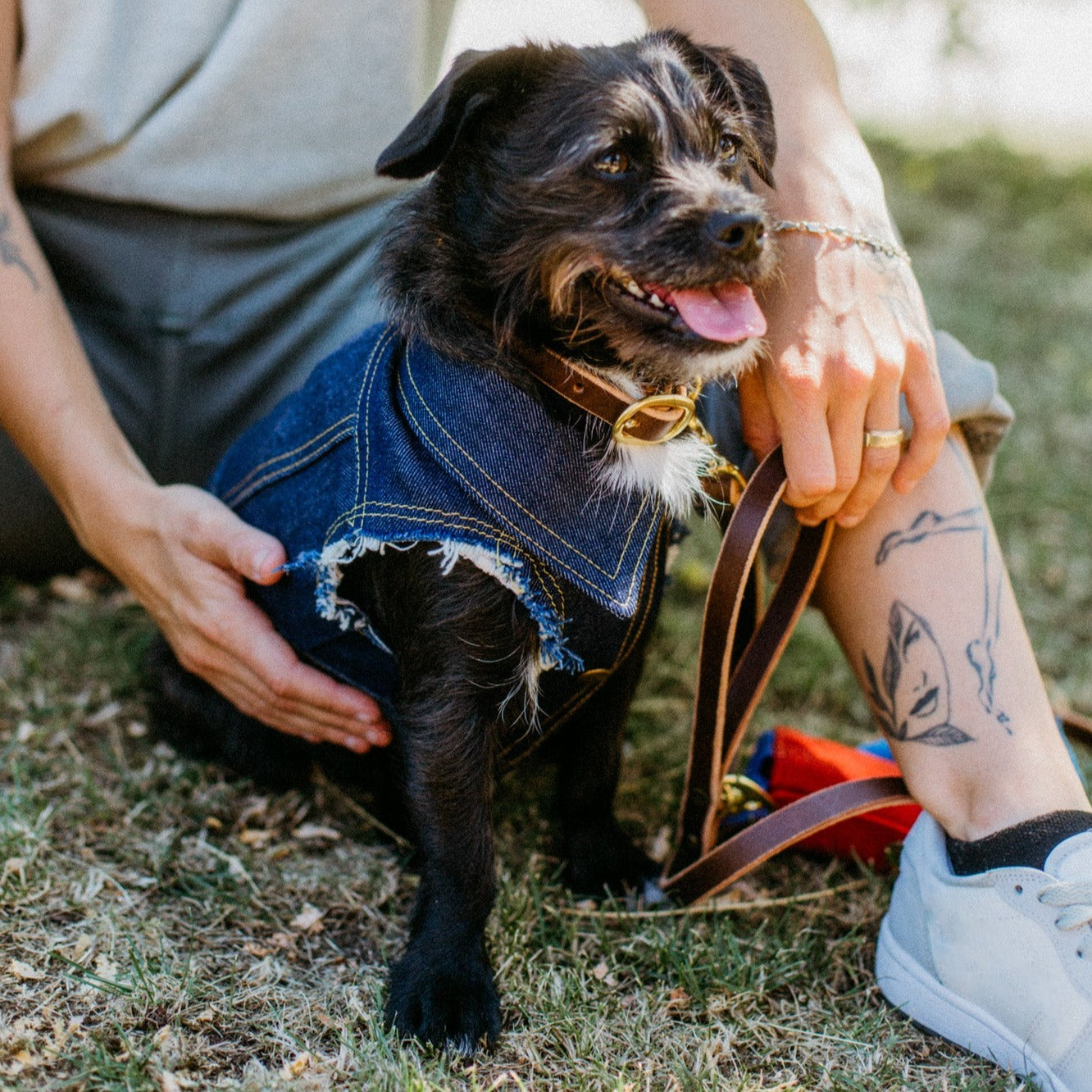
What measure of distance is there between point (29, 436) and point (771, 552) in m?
1.76

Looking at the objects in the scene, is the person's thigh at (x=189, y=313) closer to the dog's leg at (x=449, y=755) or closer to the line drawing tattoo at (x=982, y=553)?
the dog's leg at (x=449, y=755)

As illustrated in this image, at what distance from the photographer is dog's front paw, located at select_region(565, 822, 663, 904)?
2484 mm

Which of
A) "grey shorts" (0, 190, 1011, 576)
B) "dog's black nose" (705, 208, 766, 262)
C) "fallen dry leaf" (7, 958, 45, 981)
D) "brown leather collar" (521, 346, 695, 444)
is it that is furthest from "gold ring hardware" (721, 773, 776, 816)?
"grey shorts" (0, 190, 1011, 576)

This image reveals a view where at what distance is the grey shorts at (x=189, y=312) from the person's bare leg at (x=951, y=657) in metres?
1.59

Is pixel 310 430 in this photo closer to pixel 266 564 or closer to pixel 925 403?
pixel 266 564

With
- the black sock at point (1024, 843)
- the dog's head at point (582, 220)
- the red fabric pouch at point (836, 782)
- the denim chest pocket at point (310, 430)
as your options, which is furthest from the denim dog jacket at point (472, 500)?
the black sock at point (1024, 843)

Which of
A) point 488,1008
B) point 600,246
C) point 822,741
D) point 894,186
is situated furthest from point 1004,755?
point 894,186

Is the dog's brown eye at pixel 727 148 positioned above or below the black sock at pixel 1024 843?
above

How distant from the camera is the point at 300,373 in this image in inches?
129

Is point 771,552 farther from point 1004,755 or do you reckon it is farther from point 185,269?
point 185,269

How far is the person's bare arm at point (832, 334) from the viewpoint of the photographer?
2117 millimetres

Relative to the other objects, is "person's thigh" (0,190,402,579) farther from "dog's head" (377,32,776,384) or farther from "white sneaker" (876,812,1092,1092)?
"white sneaker" (876,812,1092,1092)

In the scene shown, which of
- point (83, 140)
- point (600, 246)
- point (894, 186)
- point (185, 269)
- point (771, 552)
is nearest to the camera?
point (600, 246)

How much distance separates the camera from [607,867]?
8.19ft
